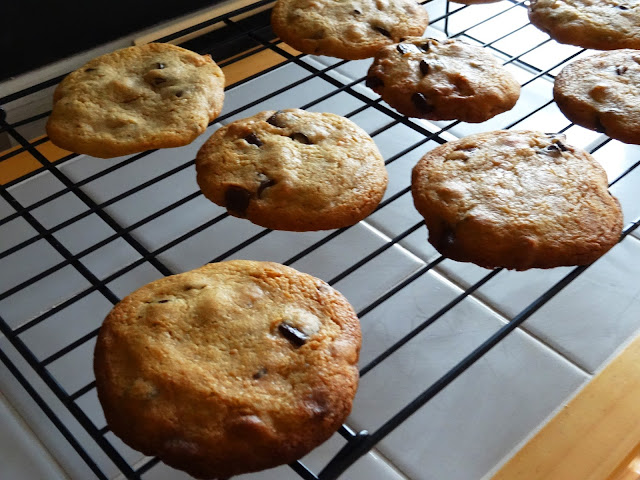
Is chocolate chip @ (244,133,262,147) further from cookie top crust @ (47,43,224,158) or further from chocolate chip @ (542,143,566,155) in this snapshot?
chocolate chip @ (542,143,566,155)

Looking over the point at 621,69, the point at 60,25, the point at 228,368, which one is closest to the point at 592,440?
the point at 228,368

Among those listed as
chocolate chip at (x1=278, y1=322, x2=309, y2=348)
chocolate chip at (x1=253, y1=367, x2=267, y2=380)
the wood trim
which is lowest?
the wood trim

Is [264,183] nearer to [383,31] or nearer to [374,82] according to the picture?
[374,82]

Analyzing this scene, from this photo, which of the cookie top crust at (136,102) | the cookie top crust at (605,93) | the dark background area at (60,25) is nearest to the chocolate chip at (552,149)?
the cookie top crust at (605,93)

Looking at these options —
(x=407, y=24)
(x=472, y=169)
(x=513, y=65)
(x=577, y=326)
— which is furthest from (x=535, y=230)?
(x=513, y=65)

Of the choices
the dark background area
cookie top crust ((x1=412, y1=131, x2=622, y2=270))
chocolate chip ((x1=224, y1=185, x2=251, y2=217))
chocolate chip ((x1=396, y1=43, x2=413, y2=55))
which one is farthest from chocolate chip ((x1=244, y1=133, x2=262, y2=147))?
the dark background area

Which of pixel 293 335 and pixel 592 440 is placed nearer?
pixel 293 335
